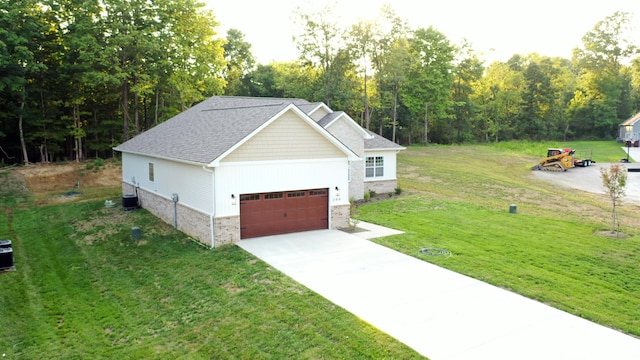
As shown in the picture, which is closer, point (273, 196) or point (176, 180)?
point (273, 196)

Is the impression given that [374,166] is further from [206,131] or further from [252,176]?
[252,176]

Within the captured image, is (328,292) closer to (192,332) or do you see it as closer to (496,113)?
(192,332)

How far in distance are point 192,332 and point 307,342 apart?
2785 mm

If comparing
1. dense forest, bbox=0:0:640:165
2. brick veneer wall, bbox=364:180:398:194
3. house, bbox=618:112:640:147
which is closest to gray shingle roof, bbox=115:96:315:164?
brick veneer wall, bbox=364:180:398:194

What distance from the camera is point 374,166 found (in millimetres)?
28359

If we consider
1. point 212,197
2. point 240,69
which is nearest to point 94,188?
point 212,197

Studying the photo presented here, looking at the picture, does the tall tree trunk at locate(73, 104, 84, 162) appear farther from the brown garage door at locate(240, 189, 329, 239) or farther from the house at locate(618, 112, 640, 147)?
the house at locate(618, 112, 640, 147)

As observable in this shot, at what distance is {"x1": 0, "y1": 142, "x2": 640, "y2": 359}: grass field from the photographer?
972 centimetres

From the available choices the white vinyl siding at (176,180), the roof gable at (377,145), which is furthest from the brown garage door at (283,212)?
the roof gable at (377,145)

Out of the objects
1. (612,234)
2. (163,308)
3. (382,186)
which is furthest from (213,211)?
(612,234)

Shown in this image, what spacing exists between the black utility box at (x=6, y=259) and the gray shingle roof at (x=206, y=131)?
20.9ft

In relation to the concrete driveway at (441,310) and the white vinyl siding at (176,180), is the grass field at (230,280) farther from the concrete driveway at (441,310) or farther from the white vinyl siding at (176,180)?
the white vinyl siding at (176,180)

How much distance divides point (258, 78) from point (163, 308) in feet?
152

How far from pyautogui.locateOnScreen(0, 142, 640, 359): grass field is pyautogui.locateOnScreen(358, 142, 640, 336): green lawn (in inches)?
2.8
